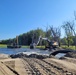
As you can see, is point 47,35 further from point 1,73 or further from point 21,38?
point 1,73

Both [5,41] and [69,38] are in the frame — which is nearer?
[69,38]

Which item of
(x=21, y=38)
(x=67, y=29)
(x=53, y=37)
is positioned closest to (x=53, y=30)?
(x=53, y=37)

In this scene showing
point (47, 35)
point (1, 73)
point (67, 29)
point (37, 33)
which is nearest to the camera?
point (1, 73)

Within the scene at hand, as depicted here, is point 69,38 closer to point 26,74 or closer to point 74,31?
point 74,31

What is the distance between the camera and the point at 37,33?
12950cm

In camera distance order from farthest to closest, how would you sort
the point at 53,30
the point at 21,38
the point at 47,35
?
the point at 21,38
the point at 47,35
the point at 53,30

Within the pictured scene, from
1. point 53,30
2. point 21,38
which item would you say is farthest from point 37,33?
point 53,30

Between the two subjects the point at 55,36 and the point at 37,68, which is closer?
the point at 37,68

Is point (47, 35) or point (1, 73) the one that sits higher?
point (47, 35)

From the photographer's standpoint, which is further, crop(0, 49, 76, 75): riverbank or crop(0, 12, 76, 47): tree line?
crop(0, 12, 76, 47): tree line

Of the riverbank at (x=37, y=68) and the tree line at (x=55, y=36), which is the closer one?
the riverbank at (x=37, y=68)

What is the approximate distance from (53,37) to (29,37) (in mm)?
29893

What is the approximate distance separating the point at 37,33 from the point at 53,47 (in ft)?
167

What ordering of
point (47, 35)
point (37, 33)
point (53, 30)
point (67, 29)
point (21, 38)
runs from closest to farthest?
point (67, 29), point (53, 30), point (47, 35), point (37, 33), point (21, 38)
